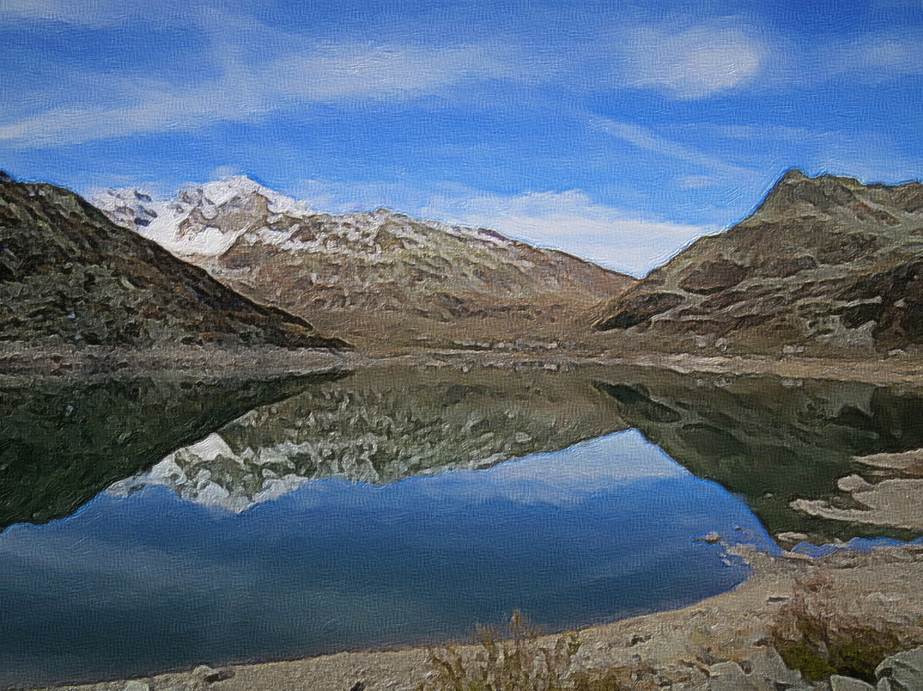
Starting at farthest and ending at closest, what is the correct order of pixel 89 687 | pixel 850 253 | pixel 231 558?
pixel 850 253 → pixel 231 558 → pixel 89 687

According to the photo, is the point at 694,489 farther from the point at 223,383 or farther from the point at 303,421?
the point at 223,383

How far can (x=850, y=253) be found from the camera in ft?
235

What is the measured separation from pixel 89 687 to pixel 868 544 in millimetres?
8432

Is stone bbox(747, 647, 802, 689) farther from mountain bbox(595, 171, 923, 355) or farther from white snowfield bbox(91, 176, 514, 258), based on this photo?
white snowfield bbox(91, 176, 514, 258)

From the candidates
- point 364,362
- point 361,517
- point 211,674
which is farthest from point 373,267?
point 211,674

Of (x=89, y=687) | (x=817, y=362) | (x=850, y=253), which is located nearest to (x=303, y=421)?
(x=89, y=687)

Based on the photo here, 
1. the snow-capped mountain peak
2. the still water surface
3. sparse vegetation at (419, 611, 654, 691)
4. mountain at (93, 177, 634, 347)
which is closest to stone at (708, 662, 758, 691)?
sparse vegetation at (419, 611, 654, 691)

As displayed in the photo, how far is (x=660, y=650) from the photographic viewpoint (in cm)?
617

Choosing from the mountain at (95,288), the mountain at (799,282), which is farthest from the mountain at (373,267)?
the mountain at (95,288)

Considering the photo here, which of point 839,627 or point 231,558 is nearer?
point 839,627

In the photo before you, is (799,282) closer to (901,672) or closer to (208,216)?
(901,672)

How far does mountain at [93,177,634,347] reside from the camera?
98688mm

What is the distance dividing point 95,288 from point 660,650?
4640 centimetres

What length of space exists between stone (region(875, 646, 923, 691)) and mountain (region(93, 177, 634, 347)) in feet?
241
